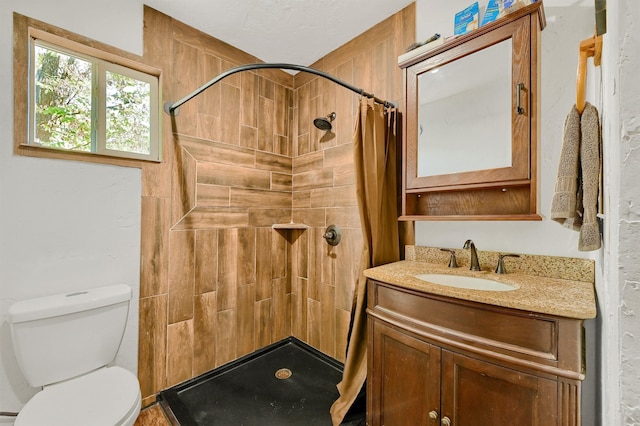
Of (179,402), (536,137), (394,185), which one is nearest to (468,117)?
(536,137)

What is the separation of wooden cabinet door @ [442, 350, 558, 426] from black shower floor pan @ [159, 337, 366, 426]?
77cm

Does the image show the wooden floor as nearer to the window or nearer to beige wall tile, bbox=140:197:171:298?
beige wall tile, bbox=140:197:171:298

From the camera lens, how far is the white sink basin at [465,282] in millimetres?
1252

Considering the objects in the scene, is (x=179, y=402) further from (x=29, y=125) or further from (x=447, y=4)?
(x=447, y=4)

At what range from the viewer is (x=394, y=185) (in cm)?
175

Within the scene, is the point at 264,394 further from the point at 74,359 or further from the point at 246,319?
the point at 74,359

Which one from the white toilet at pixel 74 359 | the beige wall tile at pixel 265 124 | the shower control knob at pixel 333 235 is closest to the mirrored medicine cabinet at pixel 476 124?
the shower control knob at pixel 333 235

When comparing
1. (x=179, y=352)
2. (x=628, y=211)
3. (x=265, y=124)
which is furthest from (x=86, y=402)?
(x=265, y=124)

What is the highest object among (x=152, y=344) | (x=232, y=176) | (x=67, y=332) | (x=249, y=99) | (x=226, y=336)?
(x=249, y=99)

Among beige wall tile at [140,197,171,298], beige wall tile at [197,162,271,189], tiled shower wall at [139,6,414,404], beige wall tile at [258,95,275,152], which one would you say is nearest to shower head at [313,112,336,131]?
tiled shower wall at [139,6,414,404]

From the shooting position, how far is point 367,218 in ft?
5.42

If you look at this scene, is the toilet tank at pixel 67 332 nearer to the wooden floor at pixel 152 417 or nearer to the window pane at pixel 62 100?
the wooden floor at pixel 152 417

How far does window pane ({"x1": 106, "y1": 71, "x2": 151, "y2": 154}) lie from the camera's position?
168 centimetres

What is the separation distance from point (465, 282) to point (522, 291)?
1.11 ft
